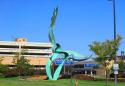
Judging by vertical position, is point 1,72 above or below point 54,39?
below

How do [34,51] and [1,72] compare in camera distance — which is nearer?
[1,72]

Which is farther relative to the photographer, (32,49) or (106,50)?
(32,49)

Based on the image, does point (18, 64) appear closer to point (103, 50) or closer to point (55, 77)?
point (55, 77)

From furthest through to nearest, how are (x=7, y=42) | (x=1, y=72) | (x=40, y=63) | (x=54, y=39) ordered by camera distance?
(x=7, y=42) < (x=40, y=63) < (x=1, y=72) < (x=54, y=39)

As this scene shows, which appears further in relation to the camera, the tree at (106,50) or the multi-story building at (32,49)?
the multi-story building at (32,49)

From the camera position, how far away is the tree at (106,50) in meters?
Answer: 41.0

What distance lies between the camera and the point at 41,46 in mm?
154000

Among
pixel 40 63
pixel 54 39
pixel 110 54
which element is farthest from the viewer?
pixel 40 63

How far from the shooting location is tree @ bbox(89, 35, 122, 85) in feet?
135

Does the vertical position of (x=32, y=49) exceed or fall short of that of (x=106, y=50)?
it exceeds it

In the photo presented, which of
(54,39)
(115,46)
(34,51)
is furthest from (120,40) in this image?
(34,51)

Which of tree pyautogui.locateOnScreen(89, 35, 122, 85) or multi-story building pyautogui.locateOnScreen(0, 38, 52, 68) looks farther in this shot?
multi-story building pyautogui.locateOnScreen(0, 38, 52, 68)

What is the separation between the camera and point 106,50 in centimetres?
4150

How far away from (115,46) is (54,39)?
14.7m
